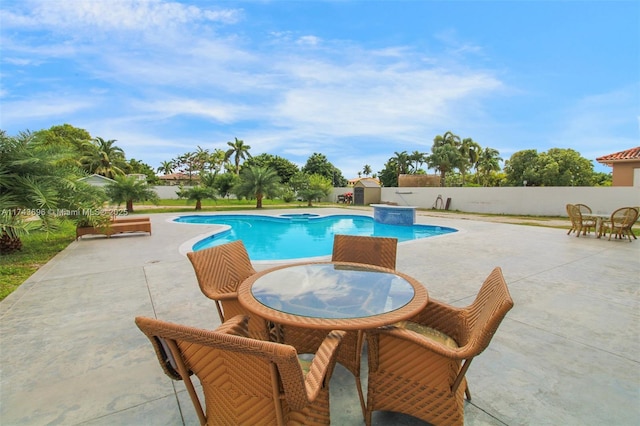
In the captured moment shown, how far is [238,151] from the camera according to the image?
4312cm

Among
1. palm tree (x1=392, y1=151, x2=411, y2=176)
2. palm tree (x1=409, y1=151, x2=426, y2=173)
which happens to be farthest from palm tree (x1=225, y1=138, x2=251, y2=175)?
palm tree (x1=409, y1=151, x2=426, y2=173)

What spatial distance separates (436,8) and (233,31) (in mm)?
6982

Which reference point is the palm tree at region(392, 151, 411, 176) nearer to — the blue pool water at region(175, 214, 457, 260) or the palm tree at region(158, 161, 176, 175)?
the blue pool water at region(175, 214, 457, 260)

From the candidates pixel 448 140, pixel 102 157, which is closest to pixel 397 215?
pixel 448 140

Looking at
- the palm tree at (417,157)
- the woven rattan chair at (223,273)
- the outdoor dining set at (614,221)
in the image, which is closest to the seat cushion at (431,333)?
the woven rattan chair at (223,273)

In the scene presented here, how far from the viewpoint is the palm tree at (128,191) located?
15.5 m

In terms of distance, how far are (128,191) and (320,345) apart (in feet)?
56.0

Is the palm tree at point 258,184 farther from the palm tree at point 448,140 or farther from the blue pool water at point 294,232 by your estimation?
the palm tree at point 448,140

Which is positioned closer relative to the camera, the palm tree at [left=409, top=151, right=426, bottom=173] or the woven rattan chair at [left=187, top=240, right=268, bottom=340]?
the woven rattan chair at [left=187, top=240, right=268, bottom=340]

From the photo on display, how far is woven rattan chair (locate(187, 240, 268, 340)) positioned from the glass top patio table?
293 millimetres

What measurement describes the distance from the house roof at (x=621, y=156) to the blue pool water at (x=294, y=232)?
Result: 12.8 metres

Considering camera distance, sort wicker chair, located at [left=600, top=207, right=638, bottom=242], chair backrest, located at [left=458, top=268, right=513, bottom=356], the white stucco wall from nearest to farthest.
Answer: chair backrest, located at [left=458, top=268, right=513, bottom=356], wicker chair, located at [left=600, top=207, right=638, bottom=242], the white stucco wall

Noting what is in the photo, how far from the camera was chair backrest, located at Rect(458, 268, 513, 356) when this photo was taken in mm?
1375

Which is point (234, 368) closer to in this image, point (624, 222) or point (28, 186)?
point (28, 186)
